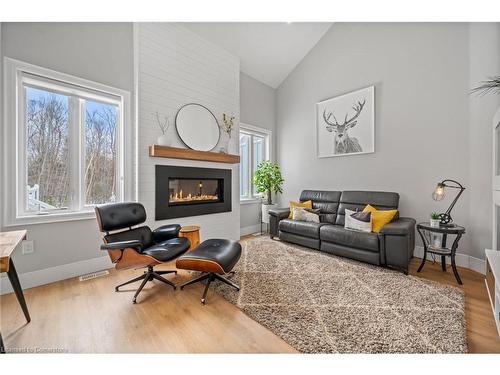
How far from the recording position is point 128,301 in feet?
6.34

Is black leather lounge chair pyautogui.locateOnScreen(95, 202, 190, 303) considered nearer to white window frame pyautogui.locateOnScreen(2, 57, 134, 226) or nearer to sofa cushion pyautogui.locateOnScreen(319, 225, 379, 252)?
white window frame pyautogui.locateOnScreen(2, 57, 134, 226)

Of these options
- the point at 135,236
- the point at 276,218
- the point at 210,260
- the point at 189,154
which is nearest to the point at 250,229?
the point at 276,218

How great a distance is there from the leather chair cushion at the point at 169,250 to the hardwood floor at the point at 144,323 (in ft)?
1.22

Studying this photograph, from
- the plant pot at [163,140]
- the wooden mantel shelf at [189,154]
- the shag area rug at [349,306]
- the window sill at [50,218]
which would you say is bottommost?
the shag area rug at [349,306]

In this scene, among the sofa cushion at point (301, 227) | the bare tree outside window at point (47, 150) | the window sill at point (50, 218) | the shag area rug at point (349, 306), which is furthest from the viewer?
the sofa cushion at point (301, 227)

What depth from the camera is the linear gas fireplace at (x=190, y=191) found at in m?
3.13

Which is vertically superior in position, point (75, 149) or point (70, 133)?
point (70, 133)

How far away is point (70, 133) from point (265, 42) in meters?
3.45

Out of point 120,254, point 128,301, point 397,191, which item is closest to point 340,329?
point 128,301

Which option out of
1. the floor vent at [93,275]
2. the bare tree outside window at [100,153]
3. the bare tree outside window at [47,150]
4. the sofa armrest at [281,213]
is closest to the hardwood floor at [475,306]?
the sofa armrest at [281,213]

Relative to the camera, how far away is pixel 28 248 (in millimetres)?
2150

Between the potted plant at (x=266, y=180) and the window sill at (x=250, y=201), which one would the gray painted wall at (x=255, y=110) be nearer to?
the window sill at (x=250, y=201)

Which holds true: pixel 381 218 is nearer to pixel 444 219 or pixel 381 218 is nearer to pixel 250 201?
pixel 444 219

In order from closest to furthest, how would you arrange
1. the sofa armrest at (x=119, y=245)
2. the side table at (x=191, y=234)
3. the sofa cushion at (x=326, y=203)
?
the sofa armrest at (x=119, y=245) → the side table at (x=191, y=234) → the sofa cushion at (x=326, y=203)
